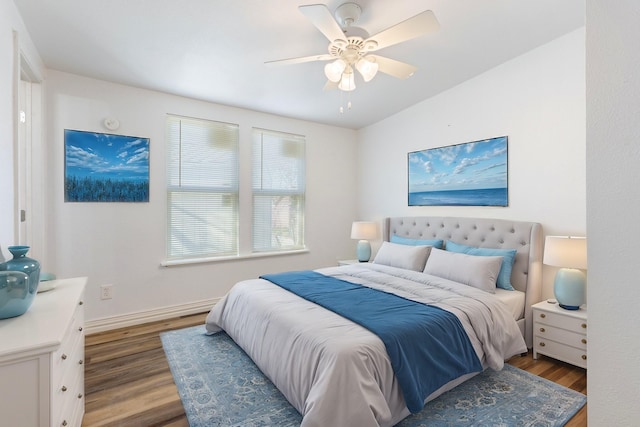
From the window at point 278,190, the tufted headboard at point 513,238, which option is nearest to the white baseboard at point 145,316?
the window at point 278,190

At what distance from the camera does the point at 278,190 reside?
422 centimetres

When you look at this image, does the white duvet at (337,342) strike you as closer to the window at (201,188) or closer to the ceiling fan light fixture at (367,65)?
the window at (201,188)

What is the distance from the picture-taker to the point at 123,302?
10.5 feet

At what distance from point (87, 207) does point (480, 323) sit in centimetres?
358

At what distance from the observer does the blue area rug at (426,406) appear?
5.86ft

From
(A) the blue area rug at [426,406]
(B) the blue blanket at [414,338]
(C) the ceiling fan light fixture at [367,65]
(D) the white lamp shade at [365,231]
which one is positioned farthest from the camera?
(D) the white lamp shade at [365,231]

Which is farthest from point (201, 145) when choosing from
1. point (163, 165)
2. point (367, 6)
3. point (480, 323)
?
point (480, 323)

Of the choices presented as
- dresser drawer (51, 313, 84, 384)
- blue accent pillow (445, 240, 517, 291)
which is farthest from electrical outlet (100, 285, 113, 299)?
blue accent pillow (445, 240, 517, 291)

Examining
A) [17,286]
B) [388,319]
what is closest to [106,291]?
[17,286]

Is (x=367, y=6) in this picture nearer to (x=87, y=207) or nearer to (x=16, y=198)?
(x=16, y=198)

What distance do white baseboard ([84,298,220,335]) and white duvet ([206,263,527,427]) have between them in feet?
2.55

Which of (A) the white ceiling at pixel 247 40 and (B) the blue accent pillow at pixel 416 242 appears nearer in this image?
(A) the white ceiling at pixel 247 40

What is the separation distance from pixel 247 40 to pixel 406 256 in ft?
8.46

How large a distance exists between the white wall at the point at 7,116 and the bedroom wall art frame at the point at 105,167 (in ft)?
3.23
